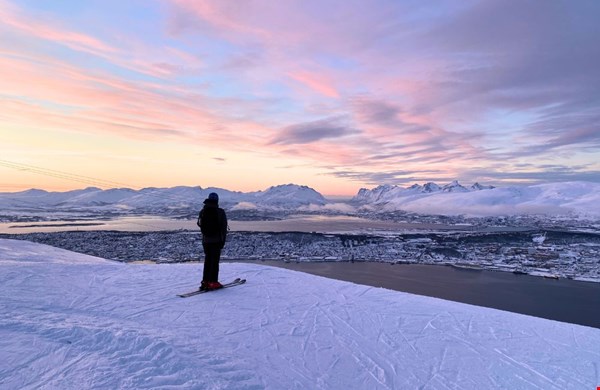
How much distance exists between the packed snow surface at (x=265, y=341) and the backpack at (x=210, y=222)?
1.27 metres

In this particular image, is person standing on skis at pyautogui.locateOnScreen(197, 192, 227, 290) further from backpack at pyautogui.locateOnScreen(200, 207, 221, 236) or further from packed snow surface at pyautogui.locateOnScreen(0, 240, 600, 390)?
packed snow surface at pyautogui.locateOnScreen(0, 240, 600, 390)

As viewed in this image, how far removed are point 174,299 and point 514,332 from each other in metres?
5.82

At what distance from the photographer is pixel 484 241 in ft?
265

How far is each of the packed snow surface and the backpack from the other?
127cm

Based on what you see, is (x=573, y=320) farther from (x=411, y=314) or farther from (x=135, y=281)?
(x=135, y=281)

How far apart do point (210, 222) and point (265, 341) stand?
3273 mm

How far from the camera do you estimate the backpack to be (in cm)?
700

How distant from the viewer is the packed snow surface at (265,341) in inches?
133

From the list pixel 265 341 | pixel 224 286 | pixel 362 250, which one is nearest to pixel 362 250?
pixel 362 250

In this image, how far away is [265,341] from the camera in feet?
14.4

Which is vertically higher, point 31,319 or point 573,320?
point 31,319

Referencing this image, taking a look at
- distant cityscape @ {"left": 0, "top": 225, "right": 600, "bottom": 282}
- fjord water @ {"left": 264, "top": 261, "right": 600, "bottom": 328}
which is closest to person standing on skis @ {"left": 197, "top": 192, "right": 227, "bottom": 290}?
fjord water @ {"left": 264, "top": 261, "right": 600, "bottom": 328}

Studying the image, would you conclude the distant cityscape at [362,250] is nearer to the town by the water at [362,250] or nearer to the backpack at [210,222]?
the town by the water at [362,250]

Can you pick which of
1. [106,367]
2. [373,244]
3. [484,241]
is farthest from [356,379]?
[484,241]
